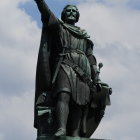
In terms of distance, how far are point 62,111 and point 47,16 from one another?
2.44 m

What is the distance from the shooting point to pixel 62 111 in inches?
687

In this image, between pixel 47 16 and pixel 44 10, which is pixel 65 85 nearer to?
pixel 47 16

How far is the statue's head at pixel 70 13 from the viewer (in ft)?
61.4

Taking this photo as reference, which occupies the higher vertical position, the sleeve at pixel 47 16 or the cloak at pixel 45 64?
the sleeve at pixel 47 16

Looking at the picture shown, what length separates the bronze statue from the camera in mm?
17672

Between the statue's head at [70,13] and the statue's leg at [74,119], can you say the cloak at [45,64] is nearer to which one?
the statue's head at [70,13]

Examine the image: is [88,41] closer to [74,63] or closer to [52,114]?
[74,63]

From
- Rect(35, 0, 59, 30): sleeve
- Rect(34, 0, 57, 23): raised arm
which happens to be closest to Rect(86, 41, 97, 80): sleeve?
Rect(35, 0, 59, 30): sleeve

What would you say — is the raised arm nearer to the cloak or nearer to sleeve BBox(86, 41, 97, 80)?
the cloak

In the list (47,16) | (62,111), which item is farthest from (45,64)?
(62,111)

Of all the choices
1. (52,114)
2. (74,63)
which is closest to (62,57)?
(74,63)

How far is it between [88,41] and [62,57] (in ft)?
3.57

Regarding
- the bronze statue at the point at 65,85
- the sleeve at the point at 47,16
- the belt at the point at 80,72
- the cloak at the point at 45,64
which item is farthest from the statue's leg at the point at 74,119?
the sleeve at the point at 47,16

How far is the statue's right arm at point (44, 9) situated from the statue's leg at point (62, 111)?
2.02 meters
